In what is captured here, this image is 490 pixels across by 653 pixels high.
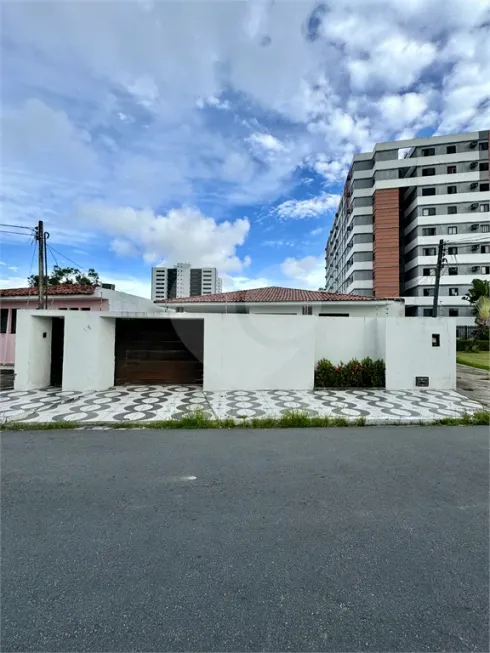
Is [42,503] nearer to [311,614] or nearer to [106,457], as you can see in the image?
[106,457]

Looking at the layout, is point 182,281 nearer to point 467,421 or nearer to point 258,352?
point 258,352

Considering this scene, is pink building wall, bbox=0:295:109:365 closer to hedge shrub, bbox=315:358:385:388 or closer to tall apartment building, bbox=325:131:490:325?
hedge shrub, bbox=315:358:385:388

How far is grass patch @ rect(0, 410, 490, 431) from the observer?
567cm

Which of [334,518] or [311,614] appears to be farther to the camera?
[334,518]

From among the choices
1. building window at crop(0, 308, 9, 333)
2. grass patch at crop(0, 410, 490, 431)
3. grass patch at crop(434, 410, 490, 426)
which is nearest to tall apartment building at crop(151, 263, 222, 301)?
building window at crop(0, 308, 9, 333)

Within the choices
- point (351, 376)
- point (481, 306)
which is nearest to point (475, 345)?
point (481, 306)

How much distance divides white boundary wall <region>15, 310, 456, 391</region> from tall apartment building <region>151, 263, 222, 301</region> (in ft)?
63.5

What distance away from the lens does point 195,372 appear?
965 centimetres

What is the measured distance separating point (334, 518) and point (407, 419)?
406cm

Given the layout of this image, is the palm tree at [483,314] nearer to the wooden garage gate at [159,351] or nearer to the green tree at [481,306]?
the green tree at [481,306]

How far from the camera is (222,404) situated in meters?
7.28

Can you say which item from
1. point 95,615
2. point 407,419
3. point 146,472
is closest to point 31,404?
point 146,472

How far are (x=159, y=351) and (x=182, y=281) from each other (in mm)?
27643

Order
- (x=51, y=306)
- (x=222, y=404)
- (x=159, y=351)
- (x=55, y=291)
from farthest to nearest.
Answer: (x=51, y=306)
(x=55, y=291)
(x=159, y=351)
(x=222, y=404)
